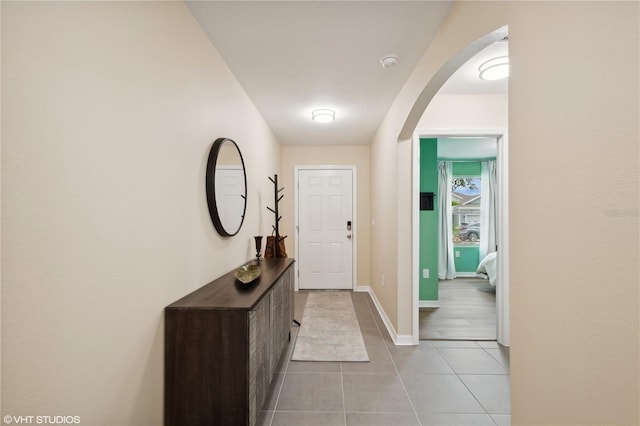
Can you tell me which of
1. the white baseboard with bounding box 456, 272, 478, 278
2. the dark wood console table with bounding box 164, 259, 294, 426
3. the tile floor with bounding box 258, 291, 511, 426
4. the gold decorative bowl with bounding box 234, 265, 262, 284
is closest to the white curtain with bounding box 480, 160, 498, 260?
the white baseboard with bounding box 456, 272, 478, 278

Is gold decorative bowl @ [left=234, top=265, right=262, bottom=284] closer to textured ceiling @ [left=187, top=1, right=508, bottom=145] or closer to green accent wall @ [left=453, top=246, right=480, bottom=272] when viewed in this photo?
textured ceiling @ [left=187, top=1, right=508, bottom=145]

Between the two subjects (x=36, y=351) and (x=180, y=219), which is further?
(x=180, y=219)

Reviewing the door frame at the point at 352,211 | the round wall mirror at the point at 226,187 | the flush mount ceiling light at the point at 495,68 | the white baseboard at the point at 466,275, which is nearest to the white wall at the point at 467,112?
the flush mount ceiling light at the point at 495,68

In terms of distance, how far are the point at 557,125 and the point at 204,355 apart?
1664 mm

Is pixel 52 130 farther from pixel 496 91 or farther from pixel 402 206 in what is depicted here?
pixel 496 91

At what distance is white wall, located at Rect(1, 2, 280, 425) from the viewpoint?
2.37ft

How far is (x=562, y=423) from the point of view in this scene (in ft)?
2.80

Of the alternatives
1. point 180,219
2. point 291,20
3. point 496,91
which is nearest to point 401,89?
point 496,91

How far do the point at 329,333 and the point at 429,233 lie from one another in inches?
82.2

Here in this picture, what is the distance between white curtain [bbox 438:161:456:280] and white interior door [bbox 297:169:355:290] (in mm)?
2294

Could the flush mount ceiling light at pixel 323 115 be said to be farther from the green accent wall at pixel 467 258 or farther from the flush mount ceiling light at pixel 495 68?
the green accent wall at pixel 467 258

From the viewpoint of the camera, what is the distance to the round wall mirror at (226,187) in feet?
5.89

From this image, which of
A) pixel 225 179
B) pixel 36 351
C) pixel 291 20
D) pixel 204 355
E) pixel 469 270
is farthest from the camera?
pixel 469 270

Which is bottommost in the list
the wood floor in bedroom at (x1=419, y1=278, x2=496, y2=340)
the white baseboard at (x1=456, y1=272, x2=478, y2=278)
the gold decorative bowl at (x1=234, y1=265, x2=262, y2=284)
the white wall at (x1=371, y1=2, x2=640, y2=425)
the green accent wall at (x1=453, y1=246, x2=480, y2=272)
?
the wood floor in bedroom at (x1=419, y1=278, x2=496, y2=340)
